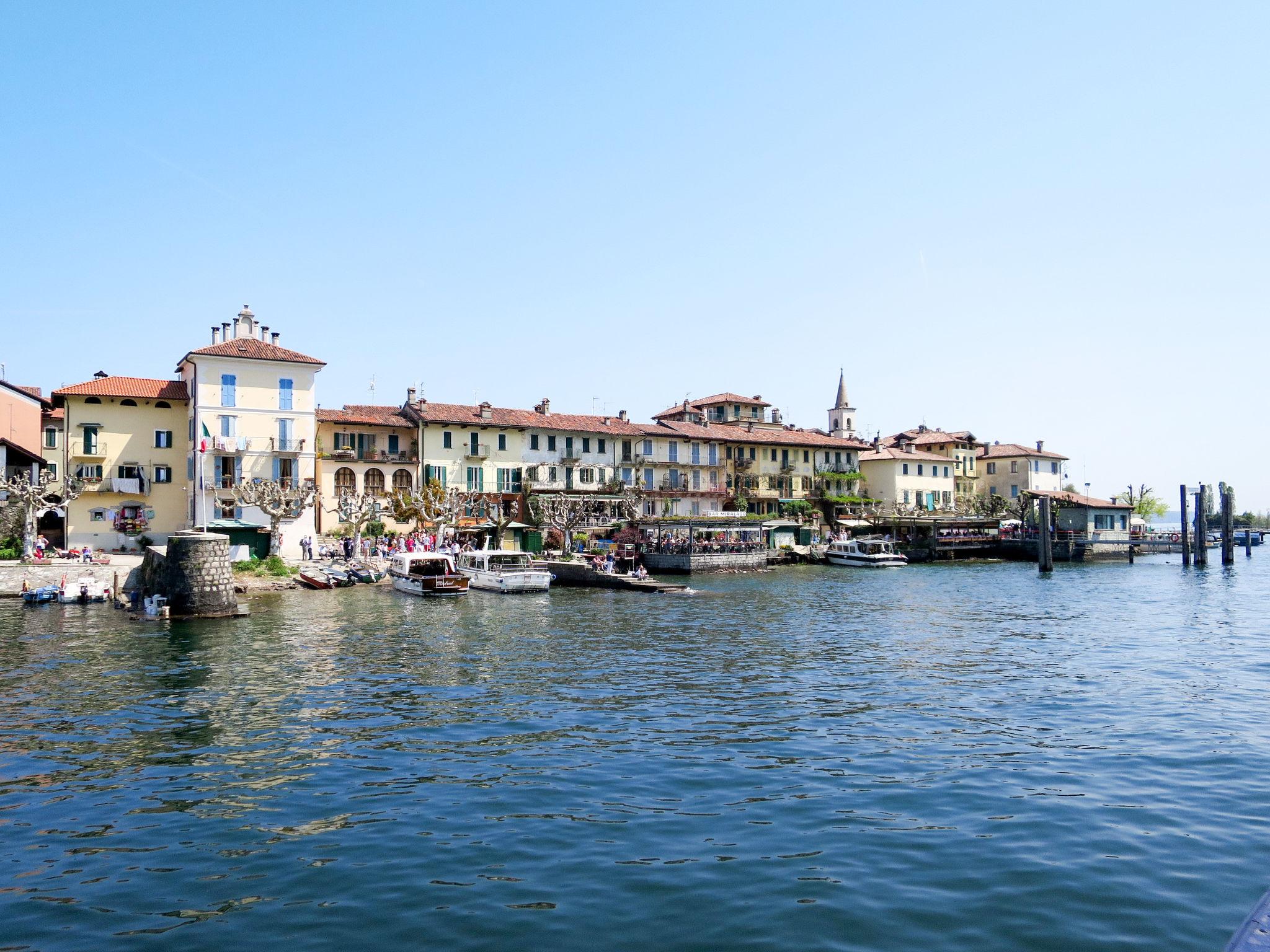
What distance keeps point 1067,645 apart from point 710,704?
15376mm

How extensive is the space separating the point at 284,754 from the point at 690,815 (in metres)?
7.88

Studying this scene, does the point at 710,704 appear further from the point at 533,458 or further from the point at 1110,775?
the point at 533,458

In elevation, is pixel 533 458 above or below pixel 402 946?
above

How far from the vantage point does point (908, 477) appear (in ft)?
329

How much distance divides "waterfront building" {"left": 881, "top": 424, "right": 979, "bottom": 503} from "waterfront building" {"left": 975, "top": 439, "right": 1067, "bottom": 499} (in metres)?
1.32

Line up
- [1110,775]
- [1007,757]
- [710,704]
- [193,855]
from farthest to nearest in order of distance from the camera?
[710,704] < [1007,757] < [1110,775] < [193,855]

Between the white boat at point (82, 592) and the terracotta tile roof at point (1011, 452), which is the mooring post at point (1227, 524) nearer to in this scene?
the terracotta tile roof at point (1011, 452)

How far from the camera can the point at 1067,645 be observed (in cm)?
3075

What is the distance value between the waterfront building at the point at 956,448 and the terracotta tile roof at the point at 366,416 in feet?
187

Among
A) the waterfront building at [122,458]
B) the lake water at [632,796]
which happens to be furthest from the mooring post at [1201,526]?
the waterfront building at [122,458]

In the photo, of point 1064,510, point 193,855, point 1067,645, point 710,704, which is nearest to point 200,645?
point 710,704

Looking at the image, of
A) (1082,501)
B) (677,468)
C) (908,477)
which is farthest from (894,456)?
(677,468)

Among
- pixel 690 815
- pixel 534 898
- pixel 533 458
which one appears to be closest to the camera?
pixel 534 898

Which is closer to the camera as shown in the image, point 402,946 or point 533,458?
point 402,946
